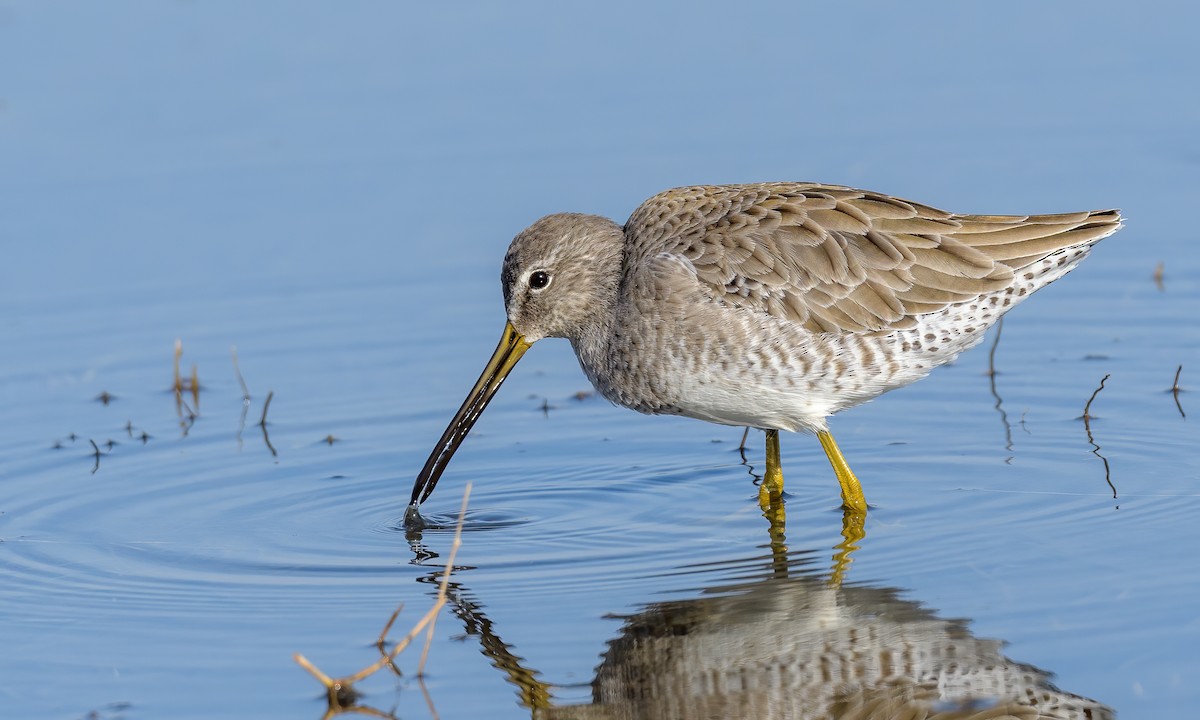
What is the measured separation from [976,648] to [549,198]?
19.7 feet

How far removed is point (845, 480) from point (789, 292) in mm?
877

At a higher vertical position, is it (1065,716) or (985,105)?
(985,105)

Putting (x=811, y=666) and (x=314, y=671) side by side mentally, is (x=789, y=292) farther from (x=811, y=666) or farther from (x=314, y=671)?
(x=314, y=671)

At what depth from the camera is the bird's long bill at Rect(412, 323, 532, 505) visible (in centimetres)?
827

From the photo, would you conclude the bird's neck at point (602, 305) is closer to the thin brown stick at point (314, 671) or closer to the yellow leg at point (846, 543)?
the yellow leg at point (846, 543)

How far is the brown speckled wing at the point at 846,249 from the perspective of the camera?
762 centimetres

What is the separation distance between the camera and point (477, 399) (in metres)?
8.30

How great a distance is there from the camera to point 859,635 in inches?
249

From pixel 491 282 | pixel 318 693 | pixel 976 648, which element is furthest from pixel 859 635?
pixel 491 282

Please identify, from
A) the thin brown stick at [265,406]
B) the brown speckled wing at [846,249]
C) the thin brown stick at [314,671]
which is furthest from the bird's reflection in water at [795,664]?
the thin brown stick at [265,406]

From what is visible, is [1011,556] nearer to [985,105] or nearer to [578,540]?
[578,540]

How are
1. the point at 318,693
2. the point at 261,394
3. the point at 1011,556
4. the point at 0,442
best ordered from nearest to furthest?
the point at 318,693
the point at 1011,556
the point at 0,442
the point at 261,394

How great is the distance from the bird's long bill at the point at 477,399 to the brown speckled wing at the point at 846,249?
79 centimetres

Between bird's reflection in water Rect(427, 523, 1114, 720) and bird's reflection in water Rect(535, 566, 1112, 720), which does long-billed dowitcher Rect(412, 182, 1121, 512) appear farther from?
bird's reflection in water Rect(535, 566, 1112, 720)
